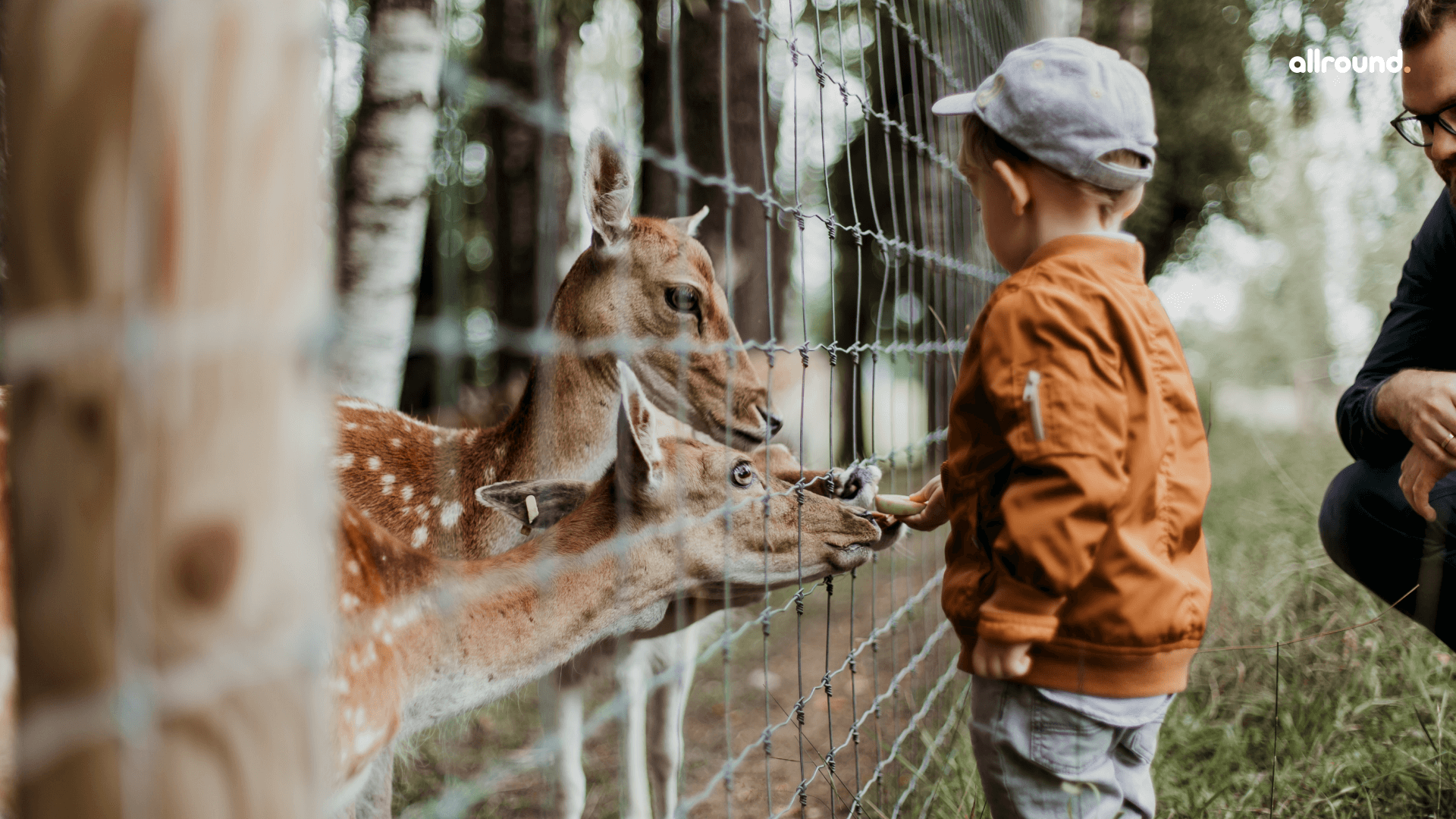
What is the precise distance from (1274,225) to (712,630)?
60.3ft

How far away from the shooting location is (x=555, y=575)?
2.38m

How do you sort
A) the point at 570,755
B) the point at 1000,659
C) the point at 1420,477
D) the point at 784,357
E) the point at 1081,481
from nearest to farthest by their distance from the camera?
the point at 1081,481 → the point at 1000,659 → the point at 1420,477 → the point at 570,755 → the point at 784,357

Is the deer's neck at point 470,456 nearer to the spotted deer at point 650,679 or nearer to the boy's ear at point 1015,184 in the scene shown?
the spotted deer at point 650,679

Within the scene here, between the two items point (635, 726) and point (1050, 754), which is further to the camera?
point (635, 726)

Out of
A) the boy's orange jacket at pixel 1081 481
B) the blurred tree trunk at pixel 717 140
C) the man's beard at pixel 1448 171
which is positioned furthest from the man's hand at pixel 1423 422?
the blurred tree trunk at pixel 717 140

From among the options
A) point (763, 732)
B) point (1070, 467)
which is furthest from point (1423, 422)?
point (763, 732)

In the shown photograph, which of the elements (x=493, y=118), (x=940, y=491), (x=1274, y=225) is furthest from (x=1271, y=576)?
(x=1274, y=225)

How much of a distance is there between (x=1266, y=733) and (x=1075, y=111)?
2609 millimetres

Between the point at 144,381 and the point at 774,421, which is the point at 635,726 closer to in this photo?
the point at 774,421

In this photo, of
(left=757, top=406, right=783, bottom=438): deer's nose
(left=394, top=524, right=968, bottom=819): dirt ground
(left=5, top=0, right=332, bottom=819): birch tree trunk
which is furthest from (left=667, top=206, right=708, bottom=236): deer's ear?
(left=5, top=0, right=332, bottom=819): birch tree trunk

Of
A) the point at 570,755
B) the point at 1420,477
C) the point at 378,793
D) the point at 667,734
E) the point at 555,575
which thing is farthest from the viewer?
the point at 667,734

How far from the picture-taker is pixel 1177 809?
9.59 ft

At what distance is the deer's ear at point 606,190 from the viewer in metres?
3.12

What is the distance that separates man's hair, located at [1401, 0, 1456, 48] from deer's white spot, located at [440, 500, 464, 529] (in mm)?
2633
